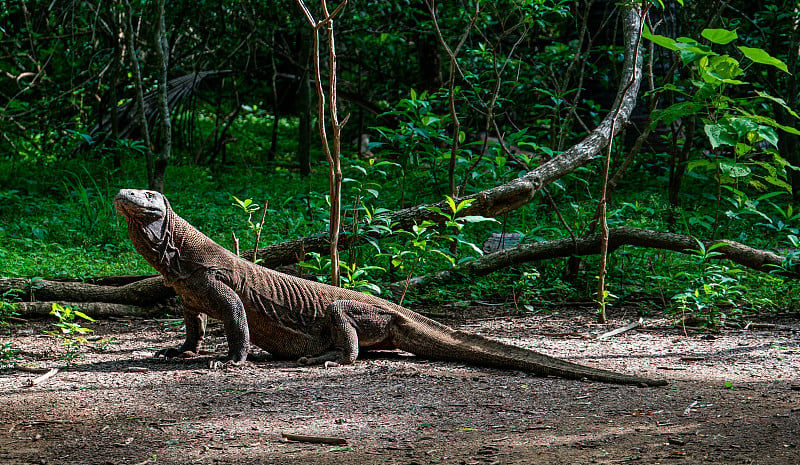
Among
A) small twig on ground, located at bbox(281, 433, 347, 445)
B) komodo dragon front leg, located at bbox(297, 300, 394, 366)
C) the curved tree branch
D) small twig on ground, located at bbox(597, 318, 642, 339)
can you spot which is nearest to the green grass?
the curved tree branch

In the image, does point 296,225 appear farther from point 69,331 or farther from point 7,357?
point 7,357

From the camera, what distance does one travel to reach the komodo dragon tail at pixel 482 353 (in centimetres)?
422

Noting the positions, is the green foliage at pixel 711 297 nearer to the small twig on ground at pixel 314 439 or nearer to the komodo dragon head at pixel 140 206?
the small twig on ground at pixel 314 439

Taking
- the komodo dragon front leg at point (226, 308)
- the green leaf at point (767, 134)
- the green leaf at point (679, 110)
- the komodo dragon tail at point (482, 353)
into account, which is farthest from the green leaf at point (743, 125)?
the komodo dragon front leg at point (226, 308)

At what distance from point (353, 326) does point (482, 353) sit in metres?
0.82

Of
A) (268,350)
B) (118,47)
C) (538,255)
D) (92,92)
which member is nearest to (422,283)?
(538,255)

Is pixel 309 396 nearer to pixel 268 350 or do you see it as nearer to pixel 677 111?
pixel 268 350

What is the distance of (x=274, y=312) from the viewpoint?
484cm

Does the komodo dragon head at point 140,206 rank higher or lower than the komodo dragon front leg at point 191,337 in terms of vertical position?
higher

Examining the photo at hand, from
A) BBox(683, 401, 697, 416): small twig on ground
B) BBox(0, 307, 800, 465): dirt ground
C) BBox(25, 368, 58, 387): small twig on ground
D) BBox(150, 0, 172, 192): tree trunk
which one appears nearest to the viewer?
BBox(0, 307, 800, 465): dirt ground

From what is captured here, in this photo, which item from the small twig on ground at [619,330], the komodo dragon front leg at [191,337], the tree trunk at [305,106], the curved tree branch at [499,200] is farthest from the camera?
the tree trunk at [305,106]

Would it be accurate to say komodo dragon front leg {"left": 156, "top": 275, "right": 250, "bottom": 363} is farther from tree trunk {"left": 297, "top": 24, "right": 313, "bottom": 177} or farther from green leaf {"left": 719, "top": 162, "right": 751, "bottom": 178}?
tree trunk {"left": 297, "top": 24, "right": 313, "bottom": 177}

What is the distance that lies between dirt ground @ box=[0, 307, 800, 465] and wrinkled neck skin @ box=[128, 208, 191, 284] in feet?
1.92

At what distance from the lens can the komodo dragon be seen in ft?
15.1
